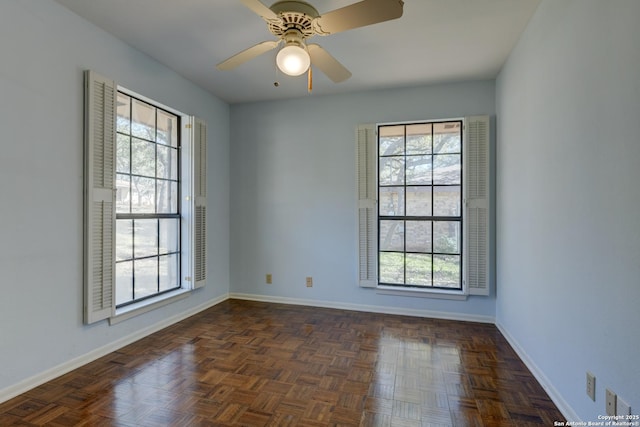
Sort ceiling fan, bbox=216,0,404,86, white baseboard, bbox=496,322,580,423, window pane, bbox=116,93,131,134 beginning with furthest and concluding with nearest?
window pane, bbox=116,93,131,134
white baseboard, bbox=496,322,580,423
ceiling fan, bbox=216,0,404,86

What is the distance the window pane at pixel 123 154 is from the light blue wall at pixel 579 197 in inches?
129

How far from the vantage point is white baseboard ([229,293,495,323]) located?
3.59 m

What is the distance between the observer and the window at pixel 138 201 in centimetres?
254

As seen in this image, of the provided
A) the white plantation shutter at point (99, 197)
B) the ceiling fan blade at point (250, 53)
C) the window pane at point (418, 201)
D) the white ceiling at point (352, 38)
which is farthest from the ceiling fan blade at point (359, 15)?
the window pane at point (418, 201)

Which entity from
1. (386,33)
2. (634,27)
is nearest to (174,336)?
(386,33)

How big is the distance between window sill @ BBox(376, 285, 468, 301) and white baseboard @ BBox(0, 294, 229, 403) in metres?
2.19

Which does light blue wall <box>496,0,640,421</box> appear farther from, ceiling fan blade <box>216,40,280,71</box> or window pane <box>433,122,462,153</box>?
ceiling fan blade <box>216,40,280,71</box>

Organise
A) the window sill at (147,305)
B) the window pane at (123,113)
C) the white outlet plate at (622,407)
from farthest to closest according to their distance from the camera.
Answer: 1. the window pane at (123,113)
2. the window sill at (147,305)
3. the white outlet plate at (622,407)

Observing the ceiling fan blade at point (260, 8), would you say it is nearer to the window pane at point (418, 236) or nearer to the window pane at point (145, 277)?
the window pane at point (145, 277)

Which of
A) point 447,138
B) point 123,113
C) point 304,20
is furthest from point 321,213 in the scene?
point 304,20

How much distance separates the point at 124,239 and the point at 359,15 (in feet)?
8.58

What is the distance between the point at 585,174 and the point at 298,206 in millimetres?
2960

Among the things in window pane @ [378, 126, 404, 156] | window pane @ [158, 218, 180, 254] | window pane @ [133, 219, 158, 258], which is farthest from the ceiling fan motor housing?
window pane @ [158, 218, 180, 254]

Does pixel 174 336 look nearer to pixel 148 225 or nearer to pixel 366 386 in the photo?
pixel 148 225
